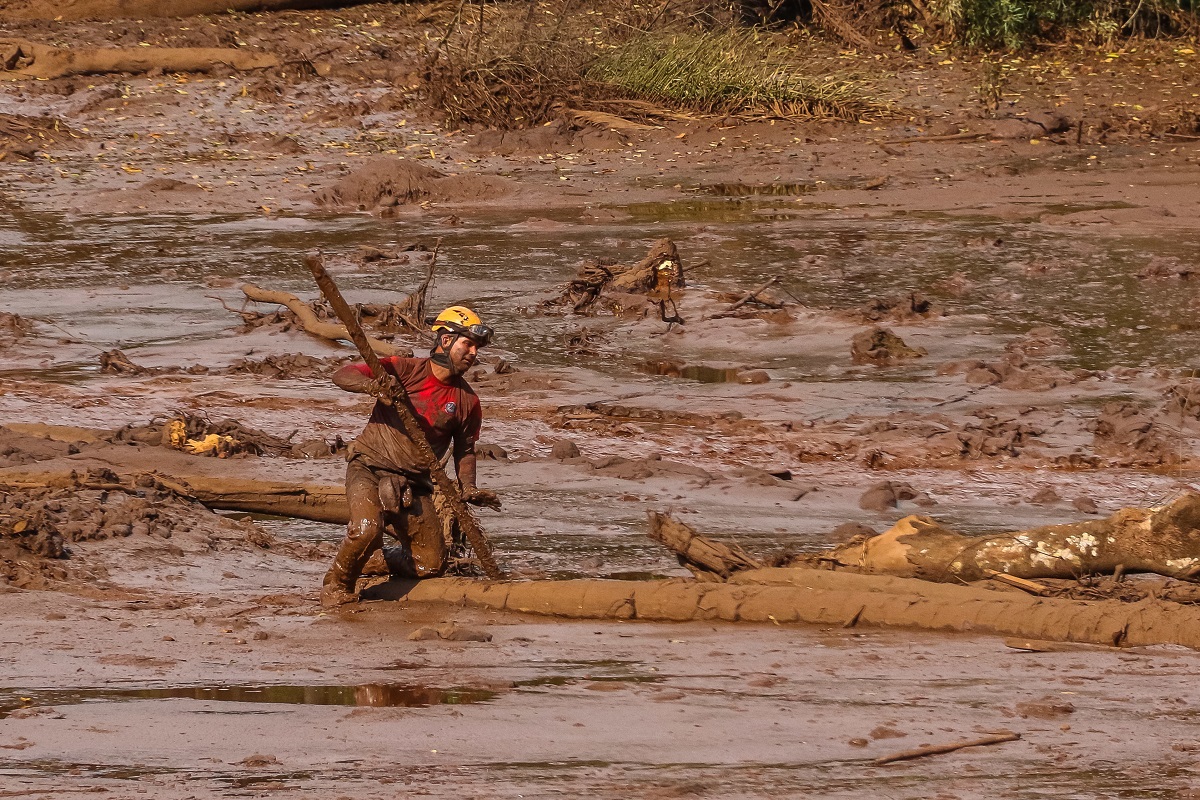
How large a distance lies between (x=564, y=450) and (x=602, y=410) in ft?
3.49

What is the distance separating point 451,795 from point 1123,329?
837cm

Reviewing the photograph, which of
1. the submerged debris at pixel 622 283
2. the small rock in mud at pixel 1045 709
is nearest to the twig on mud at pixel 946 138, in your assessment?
the submerged debris at pixel 622 283

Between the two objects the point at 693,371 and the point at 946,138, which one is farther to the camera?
the point at 946,138

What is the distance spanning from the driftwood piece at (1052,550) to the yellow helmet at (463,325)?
71.4 inches

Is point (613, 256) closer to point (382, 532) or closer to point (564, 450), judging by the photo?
point (564, 450)

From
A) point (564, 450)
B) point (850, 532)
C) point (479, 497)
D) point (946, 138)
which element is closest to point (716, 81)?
point (946, 138)

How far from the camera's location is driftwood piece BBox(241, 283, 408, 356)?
1190 centimetres

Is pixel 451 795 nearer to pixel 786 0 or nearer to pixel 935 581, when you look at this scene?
pixel 935 581

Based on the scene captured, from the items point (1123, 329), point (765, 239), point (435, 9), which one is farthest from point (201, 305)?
point (435, 9)

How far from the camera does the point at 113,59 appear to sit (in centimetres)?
2056

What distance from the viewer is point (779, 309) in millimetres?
12562

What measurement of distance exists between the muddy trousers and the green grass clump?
1260 cm

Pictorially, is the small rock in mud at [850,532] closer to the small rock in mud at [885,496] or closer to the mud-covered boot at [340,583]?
the small rock in mud at [885,496]

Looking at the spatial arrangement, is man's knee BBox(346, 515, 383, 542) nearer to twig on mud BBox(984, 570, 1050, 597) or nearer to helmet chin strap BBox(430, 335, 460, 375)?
helmet chin strap BBox(430, 335, 460, 375)
